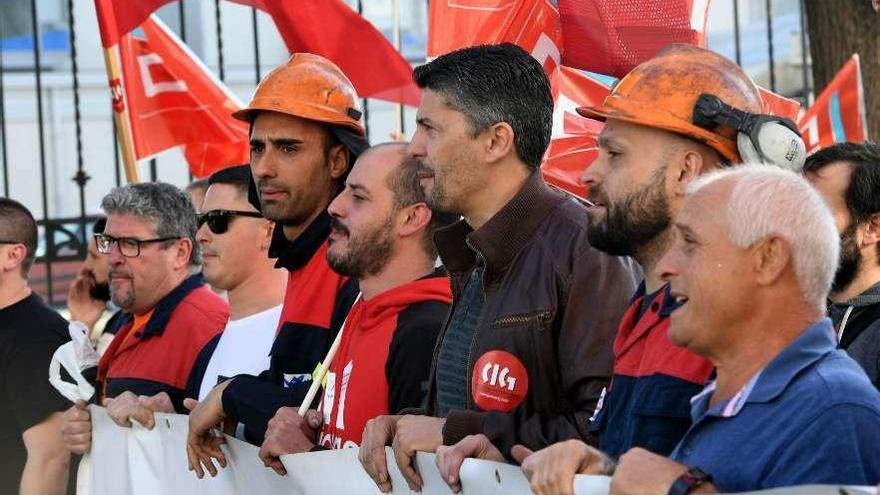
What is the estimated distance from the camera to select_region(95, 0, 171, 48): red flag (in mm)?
7465

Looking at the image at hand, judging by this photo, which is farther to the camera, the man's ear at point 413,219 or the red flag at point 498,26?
the red flag at point 498,26

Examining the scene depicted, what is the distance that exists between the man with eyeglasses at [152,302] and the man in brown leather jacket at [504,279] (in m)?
1.78

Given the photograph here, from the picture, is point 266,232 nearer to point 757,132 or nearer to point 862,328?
point 862,328

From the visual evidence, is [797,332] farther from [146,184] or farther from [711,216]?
[146,184]

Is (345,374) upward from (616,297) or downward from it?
downward

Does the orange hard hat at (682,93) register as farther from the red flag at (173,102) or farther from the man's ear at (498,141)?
the red flag at (173,102)

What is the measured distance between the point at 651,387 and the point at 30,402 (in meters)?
3.72

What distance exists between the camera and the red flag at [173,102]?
823 centimetres

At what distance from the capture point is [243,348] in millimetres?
5664

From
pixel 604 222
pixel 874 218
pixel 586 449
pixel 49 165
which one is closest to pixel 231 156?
pixel 874 218

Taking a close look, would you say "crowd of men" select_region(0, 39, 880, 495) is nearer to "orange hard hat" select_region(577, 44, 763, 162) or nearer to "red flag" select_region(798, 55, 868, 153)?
"orange hard hat" select_region(577, 44, 763, 162)

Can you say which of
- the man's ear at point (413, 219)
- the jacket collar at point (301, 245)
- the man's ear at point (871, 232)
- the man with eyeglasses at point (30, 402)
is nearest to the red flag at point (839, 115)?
the man's ear at point (871, 232)

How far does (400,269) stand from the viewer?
15.6ft

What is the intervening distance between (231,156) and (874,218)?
427 cm
